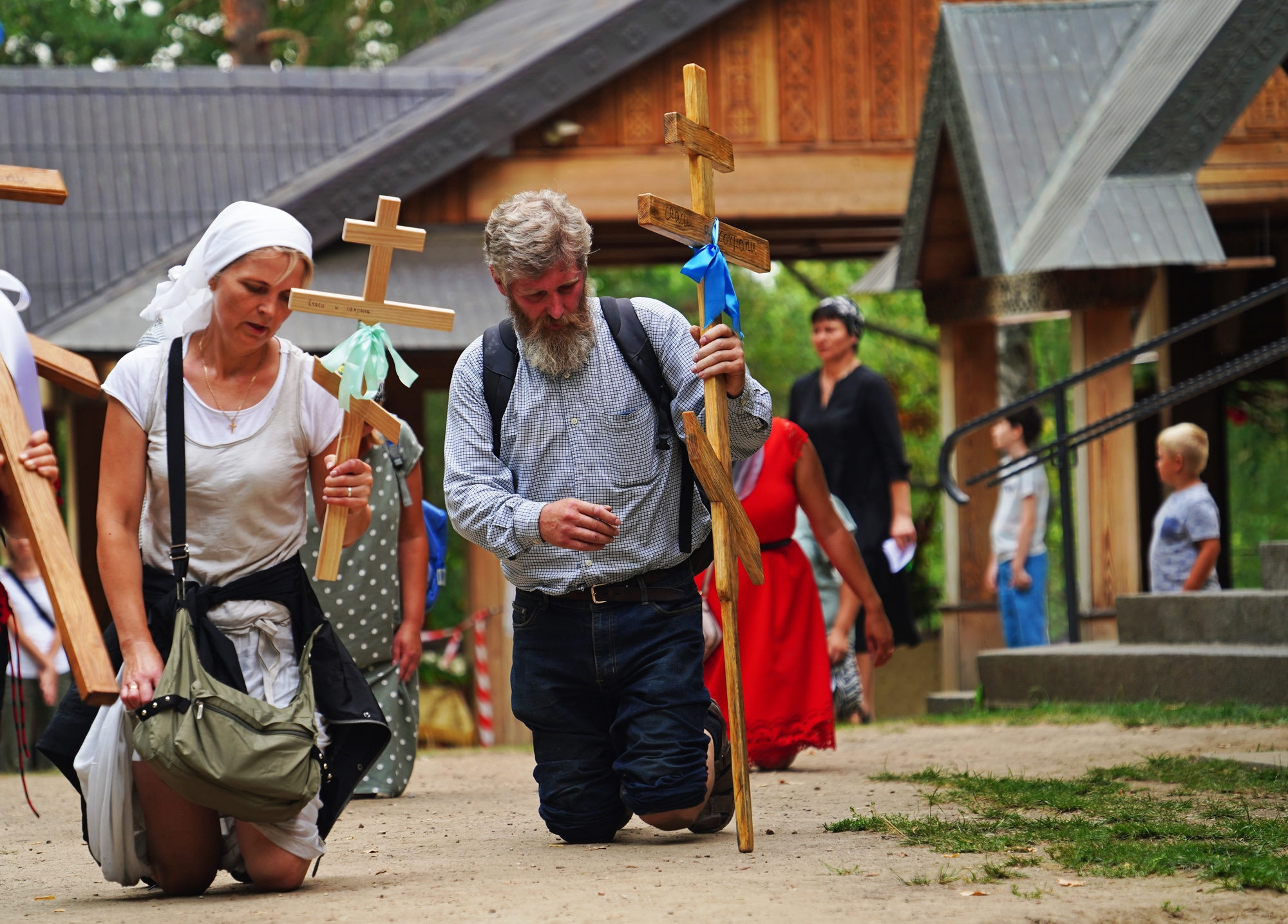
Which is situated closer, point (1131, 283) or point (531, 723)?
point (531, 723)

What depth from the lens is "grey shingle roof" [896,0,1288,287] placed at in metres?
9.16

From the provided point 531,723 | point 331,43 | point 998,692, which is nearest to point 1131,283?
point 998,692

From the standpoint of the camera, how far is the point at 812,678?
6547 mm

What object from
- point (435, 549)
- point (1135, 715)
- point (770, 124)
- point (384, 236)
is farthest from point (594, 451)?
point (770, 124)

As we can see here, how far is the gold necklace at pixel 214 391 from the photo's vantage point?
14.0ft

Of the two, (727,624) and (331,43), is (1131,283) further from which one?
(331,43)

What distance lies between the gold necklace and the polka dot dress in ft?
7.41

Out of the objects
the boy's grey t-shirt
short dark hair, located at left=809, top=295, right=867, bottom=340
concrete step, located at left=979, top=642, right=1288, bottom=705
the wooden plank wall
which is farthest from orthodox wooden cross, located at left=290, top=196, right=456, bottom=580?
the wooden plank wall

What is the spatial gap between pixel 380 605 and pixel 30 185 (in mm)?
2632

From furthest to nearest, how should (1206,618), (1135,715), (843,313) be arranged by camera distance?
(1206,618) < (843,313) < (1135,715)

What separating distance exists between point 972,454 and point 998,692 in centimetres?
292

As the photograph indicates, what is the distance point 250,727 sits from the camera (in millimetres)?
4016

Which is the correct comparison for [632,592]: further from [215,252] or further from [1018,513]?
[1018,513]

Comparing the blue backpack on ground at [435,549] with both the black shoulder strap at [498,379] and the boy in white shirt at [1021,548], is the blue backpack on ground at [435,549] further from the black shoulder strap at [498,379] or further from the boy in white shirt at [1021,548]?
the boy in white shirt at [1021,548]
